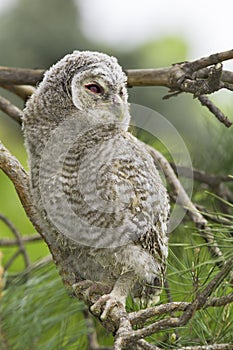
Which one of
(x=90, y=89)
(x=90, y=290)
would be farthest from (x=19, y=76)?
(x=90, y=290)

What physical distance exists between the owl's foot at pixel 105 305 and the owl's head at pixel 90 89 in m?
0.35

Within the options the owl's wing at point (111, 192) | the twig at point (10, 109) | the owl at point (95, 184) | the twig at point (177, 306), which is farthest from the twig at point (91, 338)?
the twig at point (177, 306)

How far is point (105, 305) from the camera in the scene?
4.29 feet

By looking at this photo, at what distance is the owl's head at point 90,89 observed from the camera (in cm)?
148

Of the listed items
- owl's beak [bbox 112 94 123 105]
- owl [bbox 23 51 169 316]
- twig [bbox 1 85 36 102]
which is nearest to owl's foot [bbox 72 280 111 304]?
owl [bbox 23 51 169 316]

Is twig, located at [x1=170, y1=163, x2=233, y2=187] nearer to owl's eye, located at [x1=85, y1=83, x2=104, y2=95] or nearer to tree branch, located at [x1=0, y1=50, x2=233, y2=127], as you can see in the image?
tree branch, located at [x1=0, y1=50, x2=233, y2=127]

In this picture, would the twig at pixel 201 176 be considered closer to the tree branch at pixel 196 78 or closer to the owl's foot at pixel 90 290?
the tree branch at pixel 196 78

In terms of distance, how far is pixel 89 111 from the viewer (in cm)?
149

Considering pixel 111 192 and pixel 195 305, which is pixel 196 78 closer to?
pixel 111 192

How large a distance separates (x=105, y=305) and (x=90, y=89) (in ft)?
1.44

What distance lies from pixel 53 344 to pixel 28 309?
105mm

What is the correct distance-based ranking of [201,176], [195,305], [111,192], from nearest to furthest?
[195,305], [111,192], [201,176]

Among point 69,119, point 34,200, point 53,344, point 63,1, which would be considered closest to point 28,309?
point 53,344

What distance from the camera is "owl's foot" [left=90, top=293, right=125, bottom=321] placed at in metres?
1.24
